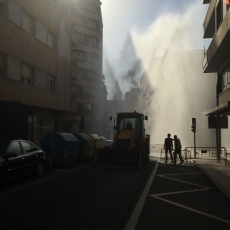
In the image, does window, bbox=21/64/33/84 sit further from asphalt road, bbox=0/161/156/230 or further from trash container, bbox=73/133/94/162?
asphalt road, bbox=0/161/156/230

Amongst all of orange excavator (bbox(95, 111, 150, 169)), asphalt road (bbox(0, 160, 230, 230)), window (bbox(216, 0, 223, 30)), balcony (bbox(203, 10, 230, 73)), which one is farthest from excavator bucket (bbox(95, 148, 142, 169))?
window (bbox(216, 0, 223, 30))

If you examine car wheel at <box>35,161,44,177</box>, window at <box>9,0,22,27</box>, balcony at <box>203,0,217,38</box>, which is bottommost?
car wheel at <box>35,161,44,177</box>

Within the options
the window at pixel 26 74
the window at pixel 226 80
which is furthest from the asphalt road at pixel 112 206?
the window at pixel 26 74

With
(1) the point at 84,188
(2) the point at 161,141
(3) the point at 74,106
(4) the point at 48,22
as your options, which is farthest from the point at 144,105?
(1) the point at 84,188

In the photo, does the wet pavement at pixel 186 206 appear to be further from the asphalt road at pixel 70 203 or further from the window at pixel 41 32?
the window at pixel 41 32

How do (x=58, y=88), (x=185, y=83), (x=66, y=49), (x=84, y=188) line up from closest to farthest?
(x=84, y=188)
(x=58, y=88)
(x=66, y=49)
(x=185, y=83)

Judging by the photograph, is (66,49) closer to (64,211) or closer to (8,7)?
(8,7)

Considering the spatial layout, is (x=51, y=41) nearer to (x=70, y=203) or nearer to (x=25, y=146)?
(x=25, y=146)

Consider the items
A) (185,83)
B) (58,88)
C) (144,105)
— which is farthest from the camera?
(144,105)

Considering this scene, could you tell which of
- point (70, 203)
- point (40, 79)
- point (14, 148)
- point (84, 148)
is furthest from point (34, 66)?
point (70, 203)

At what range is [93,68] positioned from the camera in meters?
57.0

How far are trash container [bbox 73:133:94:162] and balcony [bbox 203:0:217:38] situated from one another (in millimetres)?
11391

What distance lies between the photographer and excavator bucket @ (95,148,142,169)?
15172mm

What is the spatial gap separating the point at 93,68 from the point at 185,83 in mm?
22266
